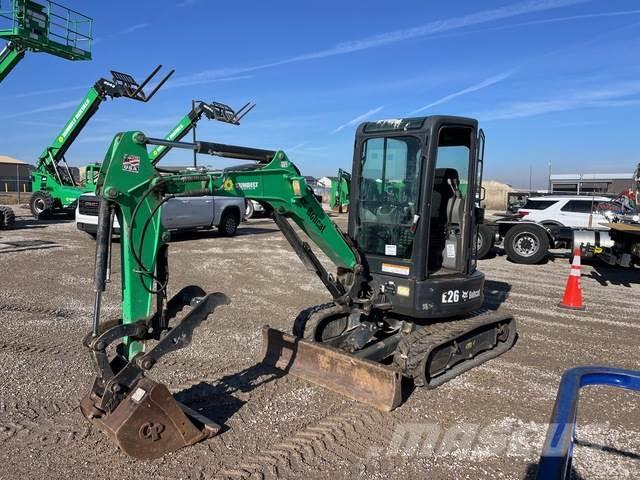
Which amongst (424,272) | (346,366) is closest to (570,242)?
(424,272)

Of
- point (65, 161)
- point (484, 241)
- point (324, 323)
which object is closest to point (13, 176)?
point (65, 161)

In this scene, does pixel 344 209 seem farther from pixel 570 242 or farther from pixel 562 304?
pixel 562 304

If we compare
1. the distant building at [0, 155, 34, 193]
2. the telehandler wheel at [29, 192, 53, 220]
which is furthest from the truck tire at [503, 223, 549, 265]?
the distant building at [0, 155, 34, 193]

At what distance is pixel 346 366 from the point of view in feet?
15.4

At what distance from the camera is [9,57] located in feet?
58.5

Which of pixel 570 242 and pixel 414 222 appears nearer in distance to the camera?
pixel 414 222

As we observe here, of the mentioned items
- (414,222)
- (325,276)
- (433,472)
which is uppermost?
(414,222)

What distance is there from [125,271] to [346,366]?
2.17 m

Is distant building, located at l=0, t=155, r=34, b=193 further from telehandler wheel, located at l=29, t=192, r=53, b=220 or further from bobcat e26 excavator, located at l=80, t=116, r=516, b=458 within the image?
bobcat e26 excavator, located at l=80, t=116, r=516, b=458

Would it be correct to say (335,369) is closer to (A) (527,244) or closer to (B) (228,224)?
(A) (527,244)

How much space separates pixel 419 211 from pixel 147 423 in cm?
312

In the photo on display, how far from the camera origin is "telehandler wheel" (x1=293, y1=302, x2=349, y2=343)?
5.33 meters

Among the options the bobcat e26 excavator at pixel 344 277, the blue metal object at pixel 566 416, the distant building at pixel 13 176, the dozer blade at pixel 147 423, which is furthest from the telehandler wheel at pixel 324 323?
the distant building at pixel 13 176

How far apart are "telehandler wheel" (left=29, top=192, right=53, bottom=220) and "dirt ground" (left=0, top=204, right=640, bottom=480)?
14.1m
